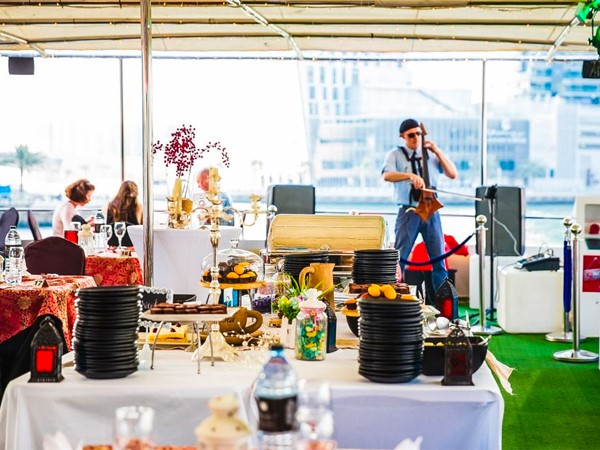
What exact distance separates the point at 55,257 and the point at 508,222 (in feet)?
14.8

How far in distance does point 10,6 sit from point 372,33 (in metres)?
3.12

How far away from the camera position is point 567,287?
23.9ft

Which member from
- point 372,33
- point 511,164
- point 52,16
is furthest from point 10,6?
point 511,164

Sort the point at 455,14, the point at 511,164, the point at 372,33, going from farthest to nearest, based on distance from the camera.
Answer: the point at 511,164 → the point at 372,33 → the point at 455,14

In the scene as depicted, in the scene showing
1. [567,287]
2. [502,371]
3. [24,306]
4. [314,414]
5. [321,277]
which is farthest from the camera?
[567,287]

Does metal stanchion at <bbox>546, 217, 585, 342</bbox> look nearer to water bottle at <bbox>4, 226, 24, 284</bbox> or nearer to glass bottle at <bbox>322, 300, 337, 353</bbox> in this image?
water bottle at <bbox>4, 226, 24, 284</bbox>

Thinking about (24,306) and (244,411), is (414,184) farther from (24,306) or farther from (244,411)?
(244,411)

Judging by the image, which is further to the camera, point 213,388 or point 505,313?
point 505,313

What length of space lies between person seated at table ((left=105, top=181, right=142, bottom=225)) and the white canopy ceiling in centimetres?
155

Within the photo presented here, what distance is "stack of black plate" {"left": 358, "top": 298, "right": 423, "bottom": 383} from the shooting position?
2766mm

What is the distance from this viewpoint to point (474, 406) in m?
2.72

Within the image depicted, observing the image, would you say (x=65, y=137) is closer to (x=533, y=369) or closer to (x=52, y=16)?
(x=52, y=16)

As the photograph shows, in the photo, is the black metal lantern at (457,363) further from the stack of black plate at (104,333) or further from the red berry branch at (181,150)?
the red berry branch at (181,150)

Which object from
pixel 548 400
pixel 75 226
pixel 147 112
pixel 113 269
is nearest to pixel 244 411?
pixel 147 112
